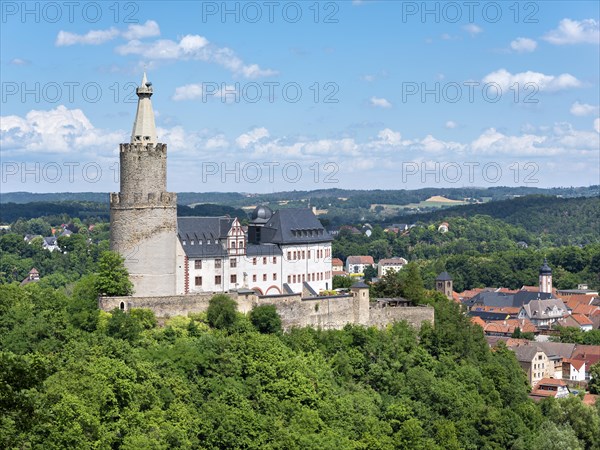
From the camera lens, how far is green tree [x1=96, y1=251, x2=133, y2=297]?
2697 inches

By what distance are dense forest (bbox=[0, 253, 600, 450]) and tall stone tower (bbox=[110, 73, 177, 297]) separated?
2587 mm

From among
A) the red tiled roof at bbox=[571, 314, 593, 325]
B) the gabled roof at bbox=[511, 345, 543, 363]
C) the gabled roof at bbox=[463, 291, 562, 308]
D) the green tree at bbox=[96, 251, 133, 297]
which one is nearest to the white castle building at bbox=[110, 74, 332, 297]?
the green tree at bbox=[96, 251, 133, 297]

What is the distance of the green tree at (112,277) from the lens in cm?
6850

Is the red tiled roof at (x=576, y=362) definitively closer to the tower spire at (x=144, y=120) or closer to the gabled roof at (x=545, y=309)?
the gabled roof at (x=545, y=309)

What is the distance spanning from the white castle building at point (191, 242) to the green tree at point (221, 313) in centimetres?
317

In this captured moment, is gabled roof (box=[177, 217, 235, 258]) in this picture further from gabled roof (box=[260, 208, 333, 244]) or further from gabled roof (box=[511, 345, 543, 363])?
gabled roof (box=[511, 345, 543, 363])

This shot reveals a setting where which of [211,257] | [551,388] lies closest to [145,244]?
[211,257]

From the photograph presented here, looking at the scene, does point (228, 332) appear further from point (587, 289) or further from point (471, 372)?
point (587, 289)

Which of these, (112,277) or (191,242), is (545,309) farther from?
(112,277)

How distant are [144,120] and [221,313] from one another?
13154 mm

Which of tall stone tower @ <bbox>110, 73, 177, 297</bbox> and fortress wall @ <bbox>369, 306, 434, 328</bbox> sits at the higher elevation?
tall stone tower @ <bbox>110, 73, 177, 297</bbox>

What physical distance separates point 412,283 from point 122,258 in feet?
77.9

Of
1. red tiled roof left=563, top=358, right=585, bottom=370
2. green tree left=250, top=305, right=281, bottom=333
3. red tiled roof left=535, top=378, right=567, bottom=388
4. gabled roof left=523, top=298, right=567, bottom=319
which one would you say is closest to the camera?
green tree left=250, top=305, right=281, bottom=333

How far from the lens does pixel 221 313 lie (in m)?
69.2
